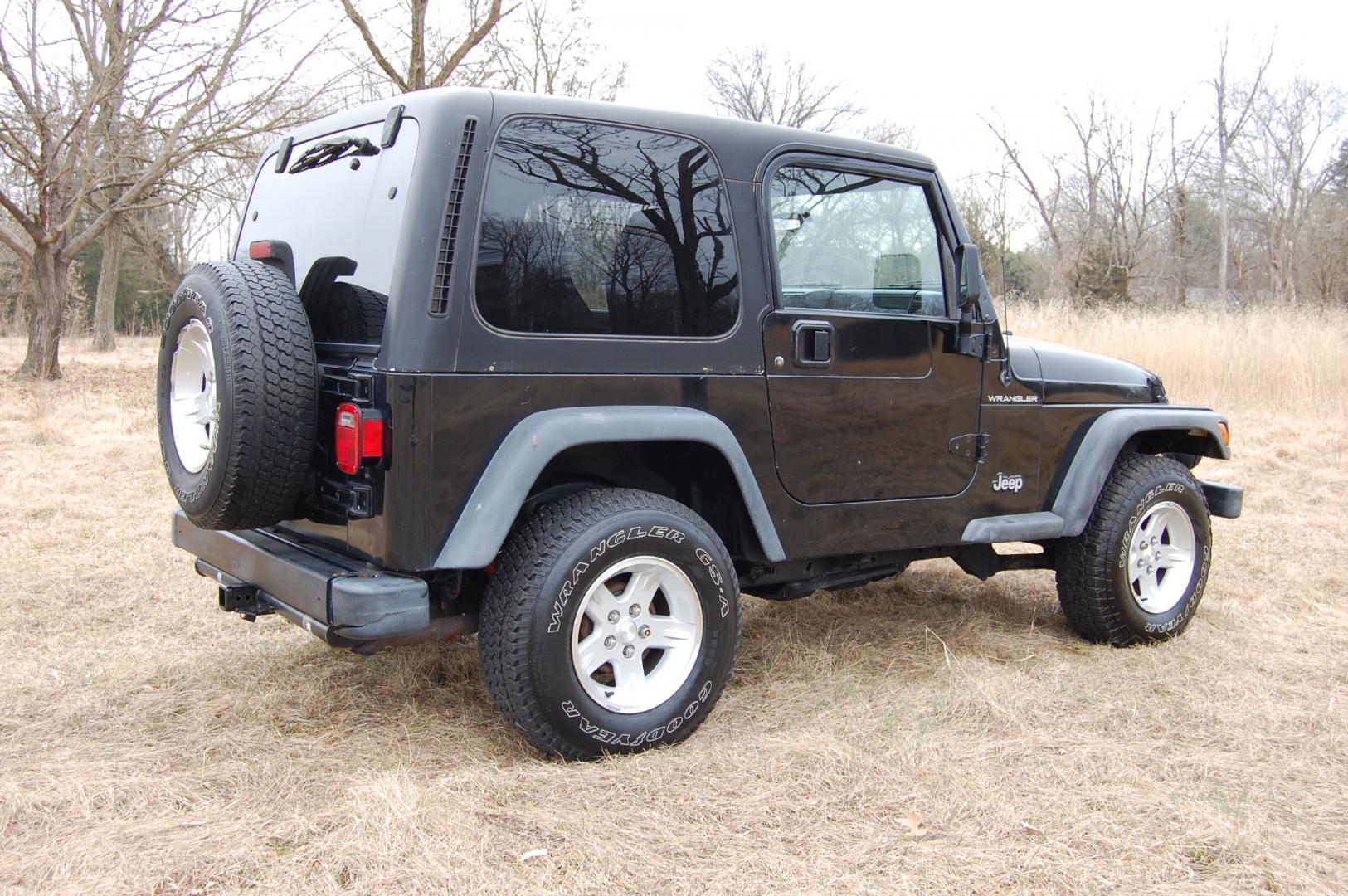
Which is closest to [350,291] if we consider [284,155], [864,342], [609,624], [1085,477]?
[284,155]

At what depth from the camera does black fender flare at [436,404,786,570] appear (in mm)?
2939

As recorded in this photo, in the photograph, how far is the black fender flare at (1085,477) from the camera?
4.18m

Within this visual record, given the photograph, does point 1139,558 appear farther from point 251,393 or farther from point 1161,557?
point 251,393

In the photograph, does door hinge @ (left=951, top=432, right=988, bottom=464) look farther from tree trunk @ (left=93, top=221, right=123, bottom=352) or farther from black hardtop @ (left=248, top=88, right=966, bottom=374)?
tree trunk @ (left=93, top=221, right=123, bottom=352)

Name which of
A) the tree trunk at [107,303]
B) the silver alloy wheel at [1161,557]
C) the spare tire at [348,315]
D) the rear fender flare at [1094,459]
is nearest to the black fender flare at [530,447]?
the spare tire at [348,315]

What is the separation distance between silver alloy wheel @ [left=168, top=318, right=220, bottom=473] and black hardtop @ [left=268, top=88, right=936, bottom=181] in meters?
0.87

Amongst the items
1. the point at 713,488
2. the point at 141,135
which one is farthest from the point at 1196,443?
the point at 141,135

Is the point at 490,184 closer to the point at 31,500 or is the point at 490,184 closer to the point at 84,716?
the point at 84,716

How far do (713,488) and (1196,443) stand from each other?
2728 millimetres

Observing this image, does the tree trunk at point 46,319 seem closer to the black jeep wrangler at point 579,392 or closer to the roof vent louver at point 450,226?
the black jeep wrangler at point 579,392

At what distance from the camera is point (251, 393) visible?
2.89 m

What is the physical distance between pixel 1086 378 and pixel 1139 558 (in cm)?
83

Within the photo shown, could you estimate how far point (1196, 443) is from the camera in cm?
504

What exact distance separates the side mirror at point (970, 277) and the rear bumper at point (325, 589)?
229 cm
